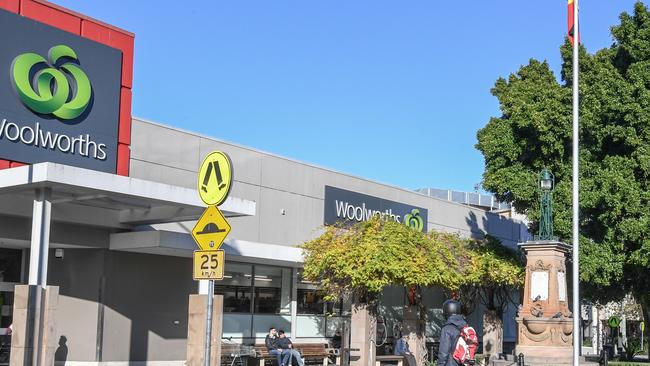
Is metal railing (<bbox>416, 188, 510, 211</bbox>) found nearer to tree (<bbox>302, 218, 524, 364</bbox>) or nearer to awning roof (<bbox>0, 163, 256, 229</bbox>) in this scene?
tree (<bbox>302, 218, 524, 364</bbox>)

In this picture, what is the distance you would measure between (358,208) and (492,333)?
273 inches

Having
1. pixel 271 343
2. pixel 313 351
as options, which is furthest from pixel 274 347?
pixel 313 351

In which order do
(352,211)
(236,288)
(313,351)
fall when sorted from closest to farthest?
(236,288), (313,351), (352,211)

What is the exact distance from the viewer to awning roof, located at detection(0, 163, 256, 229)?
51.9ft

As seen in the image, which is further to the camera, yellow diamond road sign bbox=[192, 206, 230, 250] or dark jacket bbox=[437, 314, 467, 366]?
yellow diamond road sign bbox=[192, 206, 230, 250]

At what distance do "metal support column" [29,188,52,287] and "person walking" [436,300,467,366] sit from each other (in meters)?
9.37

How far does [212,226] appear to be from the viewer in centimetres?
1020

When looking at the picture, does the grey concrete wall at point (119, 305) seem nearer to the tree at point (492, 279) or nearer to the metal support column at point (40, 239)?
the metal support column at point (40, 239)

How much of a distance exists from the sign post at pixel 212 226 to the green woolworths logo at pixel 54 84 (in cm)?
1013

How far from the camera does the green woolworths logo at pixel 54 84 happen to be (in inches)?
739

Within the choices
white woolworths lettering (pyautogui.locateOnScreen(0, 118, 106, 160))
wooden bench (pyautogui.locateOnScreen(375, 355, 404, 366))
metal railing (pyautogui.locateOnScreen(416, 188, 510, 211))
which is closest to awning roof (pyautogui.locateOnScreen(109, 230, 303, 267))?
white woolworths lettering (pyautogui.locateOnScreen(0, 118, 106, 160))

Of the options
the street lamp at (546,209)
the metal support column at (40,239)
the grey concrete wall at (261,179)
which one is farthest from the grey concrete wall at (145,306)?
the street lamp at (546,209)

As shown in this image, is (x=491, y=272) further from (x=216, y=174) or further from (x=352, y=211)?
(x=216, y=174)

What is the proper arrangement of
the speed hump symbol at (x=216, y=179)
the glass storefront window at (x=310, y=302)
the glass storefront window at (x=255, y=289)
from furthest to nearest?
1. the glass storefront window at (x=310, y=302)
2. the glass storefront window at (x=255, y=289)
3. the speed hump symbol at (x=216, y=179)
